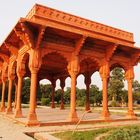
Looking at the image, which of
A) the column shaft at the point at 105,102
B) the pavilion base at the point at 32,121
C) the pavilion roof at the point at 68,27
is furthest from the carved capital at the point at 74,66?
the pavilion base at the point at 32,121

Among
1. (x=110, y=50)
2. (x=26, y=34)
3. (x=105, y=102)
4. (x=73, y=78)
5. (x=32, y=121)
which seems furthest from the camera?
(x=110, y=50)

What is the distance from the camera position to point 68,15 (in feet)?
39.7

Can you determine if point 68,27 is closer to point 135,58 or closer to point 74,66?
point 74,66

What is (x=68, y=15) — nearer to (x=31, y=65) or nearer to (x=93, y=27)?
(x=93, y=27)

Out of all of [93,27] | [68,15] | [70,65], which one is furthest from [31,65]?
[93,27]

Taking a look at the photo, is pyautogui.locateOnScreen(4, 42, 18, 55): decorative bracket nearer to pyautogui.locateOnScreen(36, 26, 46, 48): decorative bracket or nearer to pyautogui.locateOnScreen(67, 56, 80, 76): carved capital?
pyautogui.locateOnScreen(36, 26, 46, 48): decorative bracket

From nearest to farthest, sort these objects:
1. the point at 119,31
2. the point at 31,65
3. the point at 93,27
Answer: the point at 31,65
the point at 93,27
the point at 119,31

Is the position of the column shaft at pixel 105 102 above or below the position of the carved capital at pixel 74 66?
below

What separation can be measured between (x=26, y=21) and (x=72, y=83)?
152 inches

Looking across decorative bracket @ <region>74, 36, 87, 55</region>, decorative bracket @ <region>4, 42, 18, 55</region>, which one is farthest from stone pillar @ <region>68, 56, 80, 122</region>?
decorative bracket @ <region>4, 42, 18, 55</region>

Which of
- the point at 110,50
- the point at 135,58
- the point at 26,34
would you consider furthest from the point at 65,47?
the point at 135,58

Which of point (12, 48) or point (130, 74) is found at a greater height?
point (12, 48)

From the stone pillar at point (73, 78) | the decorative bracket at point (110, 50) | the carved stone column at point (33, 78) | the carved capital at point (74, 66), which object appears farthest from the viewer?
the decorative bracket at point (110, 50)

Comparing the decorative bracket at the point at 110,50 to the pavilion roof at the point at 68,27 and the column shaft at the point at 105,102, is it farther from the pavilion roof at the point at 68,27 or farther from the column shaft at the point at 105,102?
the column shaft at the point at 105,102
